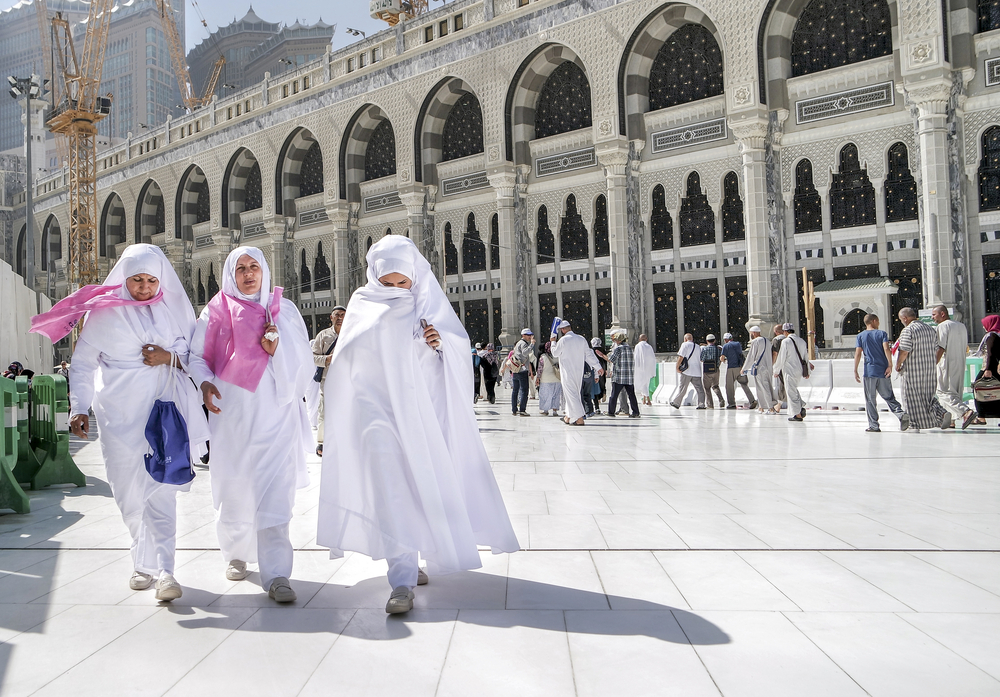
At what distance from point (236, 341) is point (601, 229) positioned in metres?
15.1

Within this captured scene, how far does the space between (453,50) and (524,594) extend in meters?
18.4

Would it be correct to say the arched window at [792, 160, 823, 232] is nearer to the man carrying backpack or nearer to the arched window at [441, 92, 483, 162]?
the man carrying backpack

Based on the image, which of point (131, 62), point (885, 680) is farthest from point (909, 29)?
point (131, 62)

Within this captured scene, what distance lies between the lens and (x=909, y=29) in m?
12.5

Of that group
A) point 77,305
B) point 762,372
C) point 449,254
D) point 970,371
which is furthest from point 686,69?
point 77,305

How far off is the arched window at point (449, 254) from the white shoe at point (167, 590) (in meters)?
17.7

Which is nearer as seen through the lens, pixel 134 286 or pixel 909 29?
pixel 134 286

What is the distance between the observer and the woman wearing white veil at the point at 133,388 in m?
2.88

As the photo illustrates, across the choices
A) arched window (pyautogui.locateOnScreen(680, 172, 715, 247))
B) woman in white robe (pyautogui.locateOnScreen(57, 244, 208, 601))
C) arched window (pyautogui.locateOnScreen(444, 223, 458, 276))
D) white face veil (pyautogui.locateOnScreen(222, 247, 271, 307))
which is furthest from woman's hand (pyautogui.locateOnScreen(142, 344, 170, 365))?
arched window (pyautogui.locateOnScreen(444, 223, 458, 276))

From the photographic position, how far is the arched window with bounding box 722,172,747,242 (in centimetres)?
1527

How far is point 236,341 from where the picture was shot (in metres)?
2.94

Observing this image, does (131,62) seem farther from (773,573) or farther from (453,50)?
(773,573)

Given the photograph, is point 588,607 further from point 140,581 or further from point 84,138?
point 84,138

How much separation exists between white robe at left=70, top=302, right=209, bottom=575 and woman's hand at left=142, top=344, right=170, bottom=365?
32 mm
